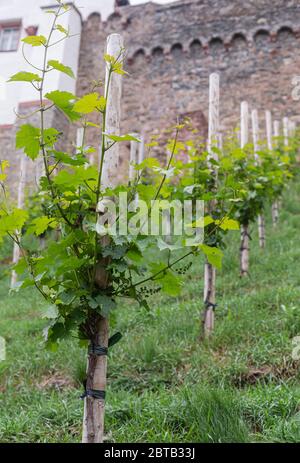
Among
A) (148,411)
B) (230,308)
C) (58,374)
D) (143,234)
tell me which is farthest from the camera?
(230,308)

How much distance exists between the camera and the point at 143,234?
1.84m

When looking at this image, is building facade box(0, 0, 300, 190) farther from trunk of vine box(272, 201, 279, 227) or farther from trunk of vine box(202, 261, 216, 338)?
trunk of vine box(202, 261, 216, 338)

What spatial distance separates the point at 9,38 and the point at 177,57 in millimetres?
5440

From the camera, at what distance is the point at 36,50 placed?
13.0m

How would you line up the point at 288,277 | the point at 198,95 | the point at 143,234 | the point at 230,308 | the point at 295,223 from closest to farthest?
the point at 143,234 → the point at 230,308 → the point at 288,277 → the point at 295,223 → the point at 198,95

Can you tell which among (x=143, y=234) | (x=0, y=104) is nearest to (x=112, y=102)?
(x=143, y=234)

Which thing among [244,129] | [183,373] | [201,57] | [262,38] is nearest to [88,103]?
[183,373]

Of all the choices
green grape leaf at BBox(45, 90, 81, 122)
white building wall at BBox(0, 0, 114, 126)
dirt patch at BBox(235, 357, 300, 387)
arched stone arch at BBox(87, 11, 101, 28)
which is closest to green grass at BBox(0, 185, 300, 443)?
dirt patch at BBox(235, 357, 300, 387)

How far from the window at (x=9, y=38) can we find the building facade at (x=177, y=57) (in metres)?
0.04

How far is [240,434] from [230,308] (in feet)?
6.91

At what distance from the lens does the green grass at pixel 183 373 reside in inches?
96.1

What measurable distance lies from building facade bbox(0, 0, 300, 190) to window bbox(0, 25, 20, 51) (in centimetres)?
4

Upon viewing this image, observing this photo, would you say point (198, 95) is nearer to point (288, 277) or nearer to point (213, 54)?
point (213, 54)

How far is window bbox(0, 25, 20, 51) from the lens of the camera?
14242 mm
